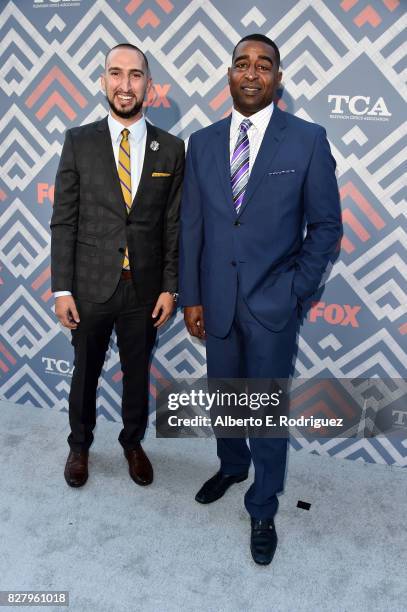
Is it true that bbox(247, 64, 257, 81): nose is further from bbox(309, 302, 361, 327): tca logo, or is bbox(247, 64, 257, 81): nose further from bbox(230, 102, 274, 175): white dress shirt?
bbox(309, 302, 361, 327): tca logo

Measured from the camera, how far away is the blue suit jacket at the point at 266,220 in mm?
1933

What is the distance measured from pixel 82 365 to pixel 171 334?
22.7 inches

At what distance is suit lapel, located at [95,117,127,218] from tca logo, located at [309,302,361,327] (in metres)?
1.04

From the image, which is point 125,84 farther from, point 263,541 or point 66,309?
point 263,541

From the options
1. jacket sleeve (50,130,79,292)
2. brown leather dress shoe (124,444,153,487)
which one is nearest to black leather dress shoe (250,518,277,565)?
brown leather dress shoe (124,444,153,487)

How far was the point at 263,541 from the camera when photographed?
85.1 inches

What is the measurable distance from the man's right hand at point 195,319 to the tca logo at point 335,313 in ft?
2.10

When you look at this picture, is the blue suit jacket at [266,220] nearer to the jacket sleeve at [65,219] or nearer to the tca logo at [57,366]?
the jacket sleeve at [65,219]

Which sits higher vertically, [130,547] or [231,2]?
[231,2]

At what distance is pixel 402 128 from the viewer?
2277mm

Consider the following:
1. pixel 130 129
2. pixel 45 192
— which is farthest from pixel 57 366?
pixel 130 129

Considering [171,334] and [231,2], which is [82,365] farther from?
[231,2]

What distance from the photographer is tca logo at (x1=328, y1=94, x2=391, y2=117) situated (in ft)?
7.45

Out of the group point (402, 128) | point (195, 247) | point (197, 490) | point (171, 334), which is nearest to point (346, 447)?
point (197, 490)
